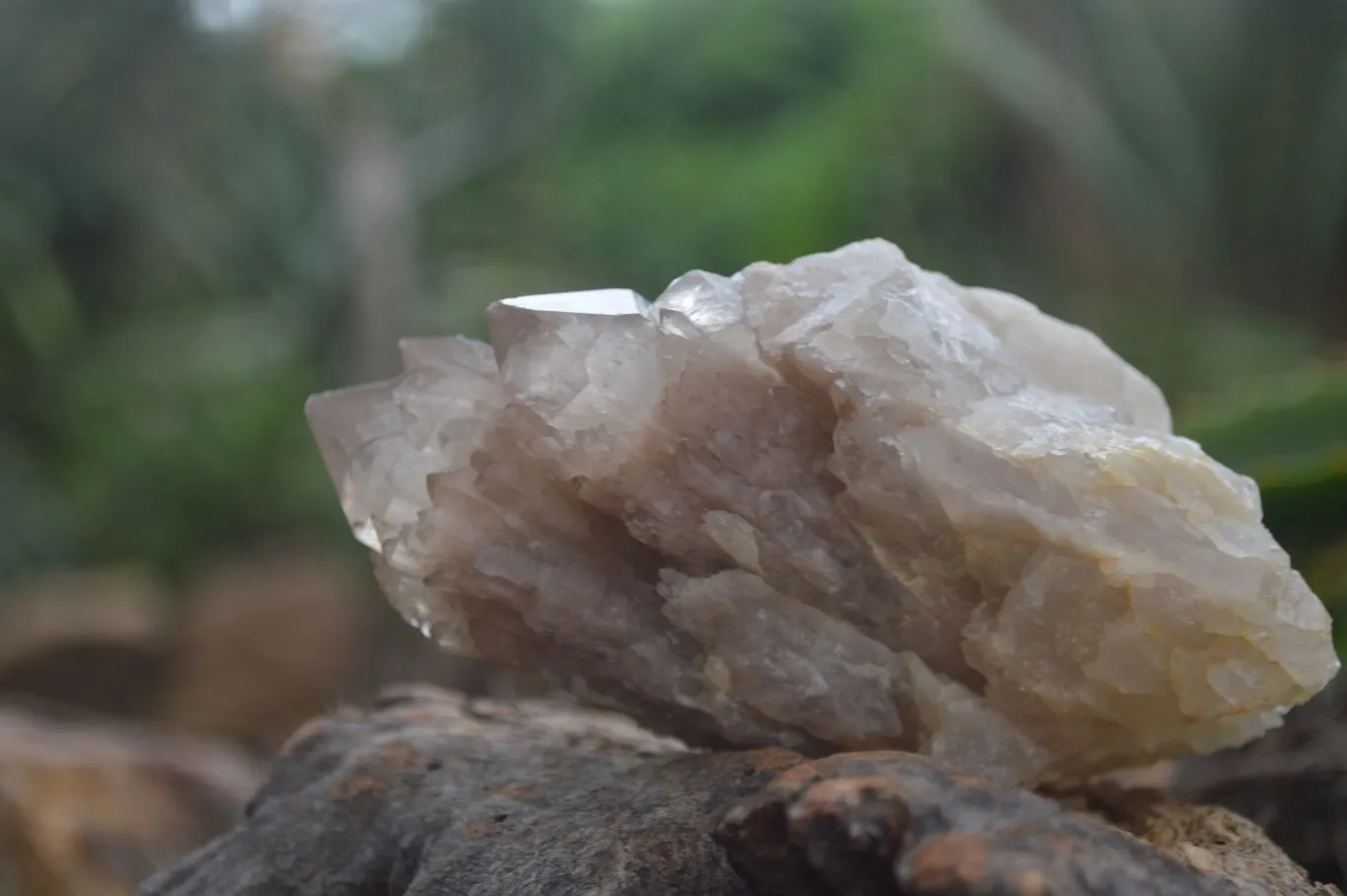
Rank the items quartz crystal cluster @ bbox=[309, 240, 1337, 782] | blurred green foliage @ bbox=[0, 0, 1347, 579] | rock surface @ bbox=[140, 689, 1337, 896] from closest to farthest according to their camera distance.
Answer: rock surface @ bbox=[140, 689, 1337, 896] < quartz crystal cluster @ bbox=[309, 240, 1337, 782] < blurred green foliage @ bbox=[0, 0, 1347, 579]

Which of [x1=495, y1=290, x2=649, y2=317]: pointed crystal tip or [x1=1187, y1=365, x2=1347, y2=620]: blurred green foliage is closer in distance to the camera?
[x1=495, y1=290, x2=649, y2=317]: pointed crystal tip

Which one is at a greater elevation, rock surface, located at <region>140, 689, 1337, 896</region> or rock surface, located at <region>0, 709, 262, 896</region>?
rock surface, located at <region>140, 689, 1337, 896</region>

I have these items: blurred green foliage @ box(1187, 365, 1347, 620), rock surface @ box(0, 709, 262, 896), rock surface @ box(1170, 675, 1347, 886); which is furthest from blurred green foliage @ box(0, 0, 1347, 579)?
rock surface @ box(0, 709, 262, 896)

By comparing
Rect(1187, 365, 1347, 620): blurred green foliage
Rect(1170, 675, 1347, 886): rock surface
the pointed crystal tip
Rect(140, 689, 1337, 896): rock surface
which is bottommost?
Rect(1170, 675, 1347, 886): rock surface

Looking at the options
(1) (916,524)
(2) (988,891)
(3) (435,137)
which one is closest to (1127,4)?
(3) (435,137)

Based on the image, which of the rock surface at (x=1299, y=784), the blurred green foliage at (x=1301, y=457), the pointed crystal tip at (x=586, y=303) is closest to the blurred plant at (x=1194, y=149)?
the blurred green foliage at (x=1301, y=457)

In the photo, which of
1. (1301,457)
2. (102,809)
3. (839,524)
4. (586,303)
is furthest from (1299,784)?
(102,809)

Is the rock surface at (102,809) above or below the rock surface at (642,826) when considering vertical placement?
below

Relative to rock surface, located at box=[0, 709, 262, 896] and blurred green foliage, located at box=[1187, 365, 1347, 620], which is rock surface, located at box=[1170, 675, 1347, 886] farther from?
rock surface, located at box=[0, 709, 262, 896]

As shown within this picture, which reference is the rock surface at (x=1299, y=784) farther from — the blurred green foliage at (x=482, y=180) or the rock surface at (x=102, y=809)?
the blurred green foliage at (x=482, y=180)
